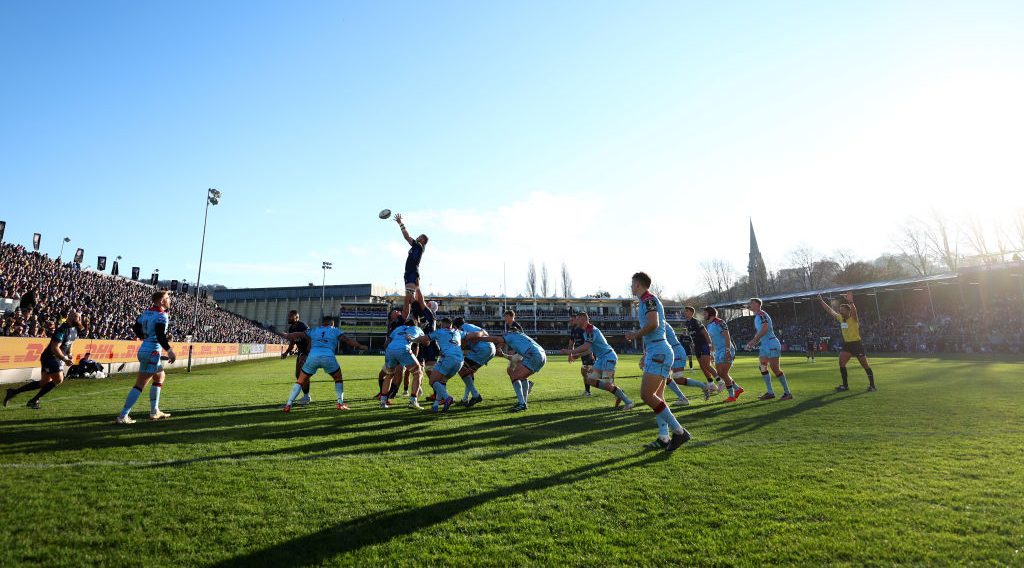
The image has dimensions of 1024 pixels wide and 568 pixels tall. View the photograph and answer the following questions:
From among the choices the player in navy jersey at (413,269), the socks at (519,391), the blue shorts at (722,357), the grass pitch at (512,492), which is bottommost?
the grass pitch at (512,492)

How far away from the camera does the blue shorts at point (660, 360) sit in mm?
6078

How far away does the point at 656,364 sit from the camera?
6.13m

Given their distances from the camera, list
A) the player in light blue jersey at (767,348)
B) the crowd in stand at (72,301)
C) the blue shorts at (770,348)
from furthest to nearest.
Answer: the crowd in stand at (72,301), the blue shorts at (770,348), the player in light blue jersey at (767,348)

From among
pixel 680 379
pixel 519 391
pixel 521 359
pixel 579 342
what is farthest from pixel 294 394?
pixel 680 379

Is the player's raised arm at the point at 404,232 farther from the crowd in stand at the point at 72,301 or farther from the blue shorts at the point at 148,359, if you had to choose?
the crowd in stand at the point at 72,301

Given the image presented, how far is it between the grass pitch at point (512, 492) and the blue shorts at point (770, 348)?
2983mm

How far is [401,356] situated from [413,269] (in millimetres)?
1867

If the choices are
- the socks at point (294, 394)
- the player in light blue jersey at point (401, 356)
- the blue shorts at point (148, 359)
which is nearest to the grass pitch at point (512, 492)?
the blue shorts at point (148, 359)

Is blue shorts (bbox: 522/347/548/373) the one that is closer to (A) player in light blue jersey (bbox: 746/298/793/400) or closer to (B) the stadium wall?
(A) player in light blue jersey (bbox: 746/298/793/400)

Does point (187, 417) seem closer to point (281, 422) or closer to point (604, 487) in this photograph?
point (281, 422)

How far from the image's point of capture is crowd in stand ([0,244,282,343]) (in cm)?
2178

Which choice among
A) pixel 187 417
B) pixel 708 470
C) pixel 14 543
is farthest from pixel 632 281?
pixel 187 417

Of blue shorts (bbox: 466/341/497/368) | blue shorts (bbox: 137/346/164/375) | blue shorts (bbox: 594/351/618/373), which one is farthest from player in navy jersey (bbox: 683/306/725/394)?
blue shorts (bbox: 137/346/164/375)

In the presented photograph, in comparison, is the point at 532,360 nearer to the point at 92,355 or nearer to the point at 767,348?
the point at 767,348
